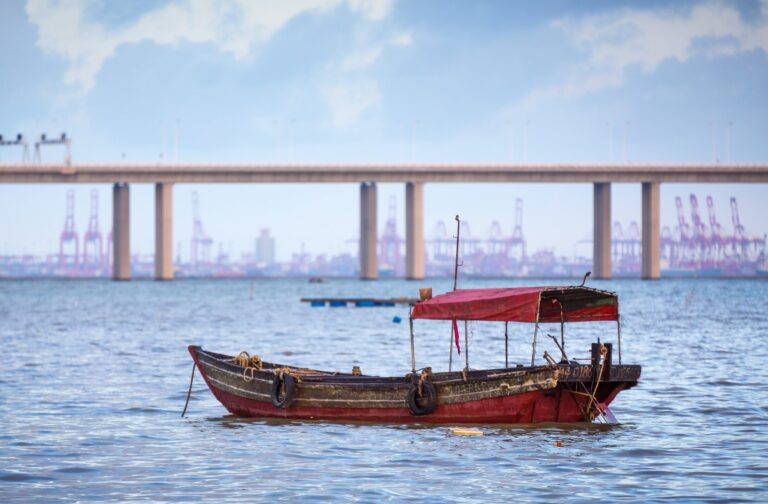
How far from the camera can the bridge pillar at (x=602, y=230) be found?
154375 mm

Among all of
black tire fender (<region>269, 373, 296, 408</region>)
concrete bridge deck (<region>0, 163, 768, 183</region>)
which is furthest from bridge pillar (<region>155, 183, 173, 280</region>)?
black tire fender (<region>269, 373, 296, 408</region>)

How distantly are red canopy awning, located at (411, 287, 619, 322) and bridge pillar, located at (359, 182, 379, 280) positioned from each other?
12619 centimetres

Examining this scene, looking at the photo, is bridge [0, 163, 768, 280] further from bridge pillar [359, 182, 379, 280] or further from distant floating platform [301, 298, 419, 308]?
distant floating platform [301, 298, 419, 308]

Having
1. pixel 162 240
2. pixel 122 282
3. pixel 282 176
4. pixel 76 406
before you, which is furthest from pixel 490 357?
pixel 122 282

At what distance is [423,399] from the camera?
24031 mm

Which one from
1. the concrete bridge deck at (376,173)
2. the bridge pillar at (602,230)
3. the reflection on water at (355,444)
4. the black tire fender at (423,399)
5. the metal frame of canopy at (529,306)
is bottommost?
the reflection on water at (355,444)

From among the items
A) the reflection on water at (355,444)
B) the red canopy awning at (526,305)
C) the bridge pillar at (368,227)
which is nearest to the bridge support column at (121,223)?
the bridge pillar at (368,227)

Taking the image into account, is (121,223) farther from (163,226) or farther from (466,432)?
(466,432)

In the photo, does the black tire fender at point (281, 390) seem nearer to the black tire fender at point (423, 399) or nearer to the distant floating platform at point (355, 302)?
the black tire fender at point (423, 399)

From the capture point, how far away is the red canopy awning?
77.2 feet

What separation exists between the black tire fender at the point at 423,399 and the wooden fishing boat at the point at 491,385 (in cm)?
2

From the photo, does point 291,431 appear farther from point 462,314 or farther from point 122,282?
point 122,282

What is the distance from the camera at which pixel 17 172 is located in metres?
143

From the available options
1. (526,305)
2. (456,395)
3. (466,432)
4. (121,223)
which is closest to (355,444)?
(466,432)
